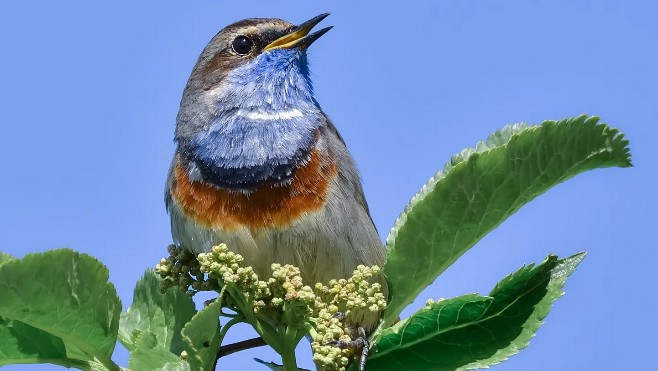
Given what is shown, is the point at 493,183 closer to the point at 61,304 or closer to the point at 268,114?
the point at 61,304

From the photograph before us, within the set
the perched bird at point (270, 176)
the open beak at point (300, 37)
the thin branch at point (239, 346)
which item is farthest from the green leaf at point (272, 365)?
the open beak at point (300, 37)

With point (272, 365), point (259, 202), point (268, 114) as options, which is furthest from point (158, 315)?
point (268, 114)

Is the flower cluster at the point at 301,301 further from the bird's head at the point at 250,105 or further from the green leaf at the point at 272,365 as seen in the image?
the bird's head at the point at 250,105

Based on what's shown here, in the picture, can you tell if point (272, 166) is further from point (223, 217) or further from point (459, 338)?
point (459, 338)

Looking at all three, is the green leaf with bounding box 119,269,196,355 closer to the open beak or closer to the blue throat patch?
the blue throat patch

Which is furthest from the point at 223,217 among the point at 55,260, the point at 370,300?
the point at 55,260

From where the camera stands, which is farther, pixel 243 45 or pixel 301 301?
pixel 243 45
